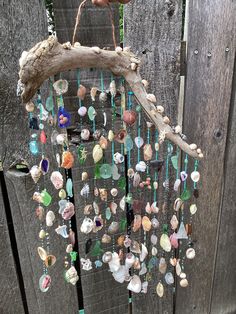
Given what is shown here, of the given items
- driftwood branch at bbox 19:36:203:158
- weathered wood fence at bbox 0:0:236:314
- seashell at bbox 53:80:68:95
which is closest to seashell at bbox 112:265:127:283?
weathered wood fence at bbox 0:0:236:314

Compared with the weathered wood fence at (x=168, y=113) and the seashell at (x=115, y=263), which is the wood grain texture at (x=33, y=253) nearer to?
the weathered wood fence at (x=168, y=113)

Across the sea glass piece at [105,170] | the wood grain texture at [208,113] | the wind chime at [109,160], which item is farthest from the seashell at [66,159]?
the wood grain texture at [208,113]

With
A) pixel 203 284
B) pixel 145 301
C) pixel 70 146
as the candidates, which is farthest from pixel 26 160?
pixel 203 284

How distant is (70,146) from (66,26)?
11.7 inches

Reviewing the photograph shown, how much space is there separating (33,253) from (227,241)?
2.35 ft

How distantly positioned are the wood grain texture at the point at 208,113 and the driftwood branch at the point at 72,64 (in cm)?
28

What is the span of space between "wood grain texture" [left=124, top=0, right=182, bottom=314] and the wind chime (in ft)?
0.28

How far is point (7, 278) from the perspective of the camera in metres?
1.05

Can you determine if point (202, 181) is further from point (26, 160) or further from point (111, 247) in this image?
point (26, 160)

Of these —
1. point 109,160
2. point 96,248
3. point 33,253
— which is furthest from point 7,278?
point 109,160

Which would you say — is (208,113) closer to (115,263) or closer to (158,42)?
(158,42)

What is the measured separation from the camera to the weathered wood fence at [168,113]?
2.78 feet

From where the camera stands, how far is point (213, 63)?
1006mm

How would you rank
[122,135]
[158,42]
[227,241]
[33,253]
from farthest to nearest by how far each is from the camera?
[227,241] < [33,253] < [158,42] < [122,135]
